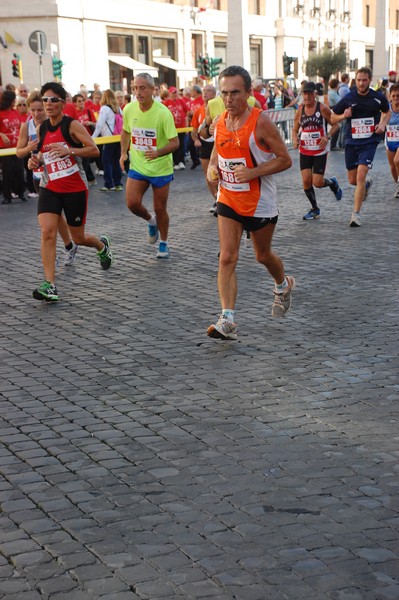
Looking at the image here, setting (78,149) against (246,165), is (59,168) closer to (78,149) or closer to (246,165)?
(78,149)

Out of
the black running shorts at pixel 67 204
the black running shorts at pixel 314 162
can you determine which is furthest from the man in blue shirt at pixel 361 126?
the black running shorts at pixel 67 204

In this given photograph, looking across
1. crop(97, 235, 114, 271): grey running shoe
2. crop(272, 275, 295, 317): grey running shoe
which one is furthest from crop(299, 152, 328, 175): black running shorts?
crop(272, 275, 295, 317): grey running shoe

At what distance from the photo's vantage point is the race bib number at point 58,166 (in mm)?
8570

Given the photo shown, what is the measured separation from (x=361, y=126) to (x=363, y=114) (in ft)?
0.71

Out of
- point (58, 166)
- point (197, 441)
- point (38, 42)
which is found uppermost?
point (38, 42)

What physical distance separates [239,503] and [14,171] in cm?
1367

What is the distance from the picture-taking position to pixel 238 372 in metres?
6.11

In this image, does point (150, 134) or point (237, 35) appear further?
point (237, 35)

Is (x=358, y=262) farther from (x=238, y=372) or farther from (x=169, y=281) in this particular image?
(x=238, y=372)

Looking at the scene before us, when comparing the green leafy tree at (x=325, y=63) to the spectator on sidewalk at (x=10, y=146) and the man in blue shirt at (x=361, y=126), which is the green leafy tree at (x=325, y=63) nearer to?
the spectator on sidewalk at (x=10, y=146)

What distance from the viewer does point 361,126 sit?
41.1ft

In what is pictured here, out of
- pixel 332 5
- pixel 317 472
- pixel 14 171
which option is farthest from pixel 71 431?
pixel 332 5

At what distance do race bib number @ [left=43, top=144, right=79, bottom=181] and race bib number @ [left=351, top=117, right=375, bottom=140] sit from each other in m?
5.01

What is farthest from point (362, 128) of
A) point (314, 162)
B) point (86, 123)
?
point (86, 123)
